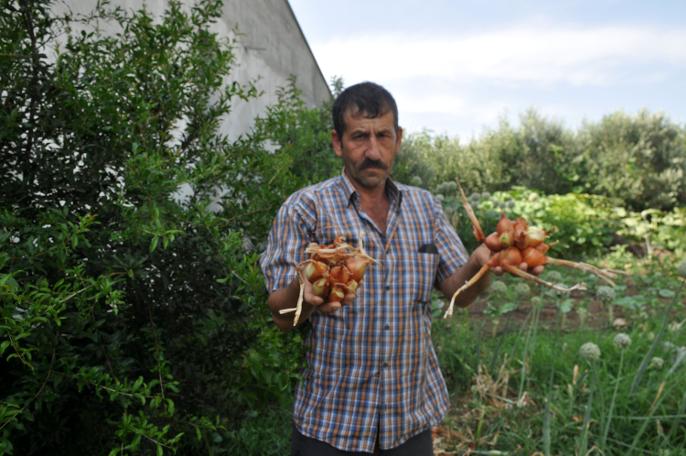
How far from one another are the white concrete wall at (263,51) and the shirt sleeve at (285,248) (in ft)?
7.82

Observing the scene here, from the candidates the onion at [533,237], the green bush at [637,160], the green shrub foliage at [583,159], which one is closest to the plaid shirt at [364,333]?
the onion at [533,237]

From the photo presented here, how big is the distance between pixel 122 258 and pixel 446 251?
3.08 feet

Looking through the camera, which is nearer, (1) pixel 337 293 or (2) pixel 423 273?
(1) pixel 337 293

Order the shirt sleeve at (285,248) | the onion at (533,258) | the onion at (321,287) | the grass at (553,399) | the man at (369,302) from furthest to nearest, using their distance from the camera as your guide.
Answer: the grass at (553,399) < the man at (369,302) < the shirt sleeve at (285,248) < the onion at (533,258) < the onion at (321,287)

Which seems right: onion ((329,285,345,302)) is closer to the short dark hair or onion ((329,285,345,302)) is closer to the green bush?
the short dark hair

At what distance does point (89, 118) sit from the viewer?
184 cm

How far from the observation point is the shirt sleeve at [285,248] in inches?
65.6

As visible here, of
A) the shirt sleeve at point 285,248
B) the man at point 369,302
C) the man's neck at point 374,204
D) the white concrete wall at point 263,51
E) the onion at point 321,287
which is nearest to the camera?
the onion at point 321,287

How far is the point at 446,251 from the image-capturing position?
193cm

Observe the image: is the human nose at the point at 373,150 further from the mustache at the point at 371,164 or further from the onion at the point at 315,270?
the onion at the point at 315,270

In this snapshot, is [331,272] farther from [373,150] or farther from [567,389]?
[567,389]

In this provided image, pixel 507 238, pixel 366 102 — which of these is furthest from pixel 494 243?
pixel 366 102

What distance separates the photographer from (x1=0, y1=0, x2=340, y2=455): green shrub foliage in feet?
4.88

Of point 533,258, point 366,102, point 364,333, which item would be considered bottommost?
point 364,333
